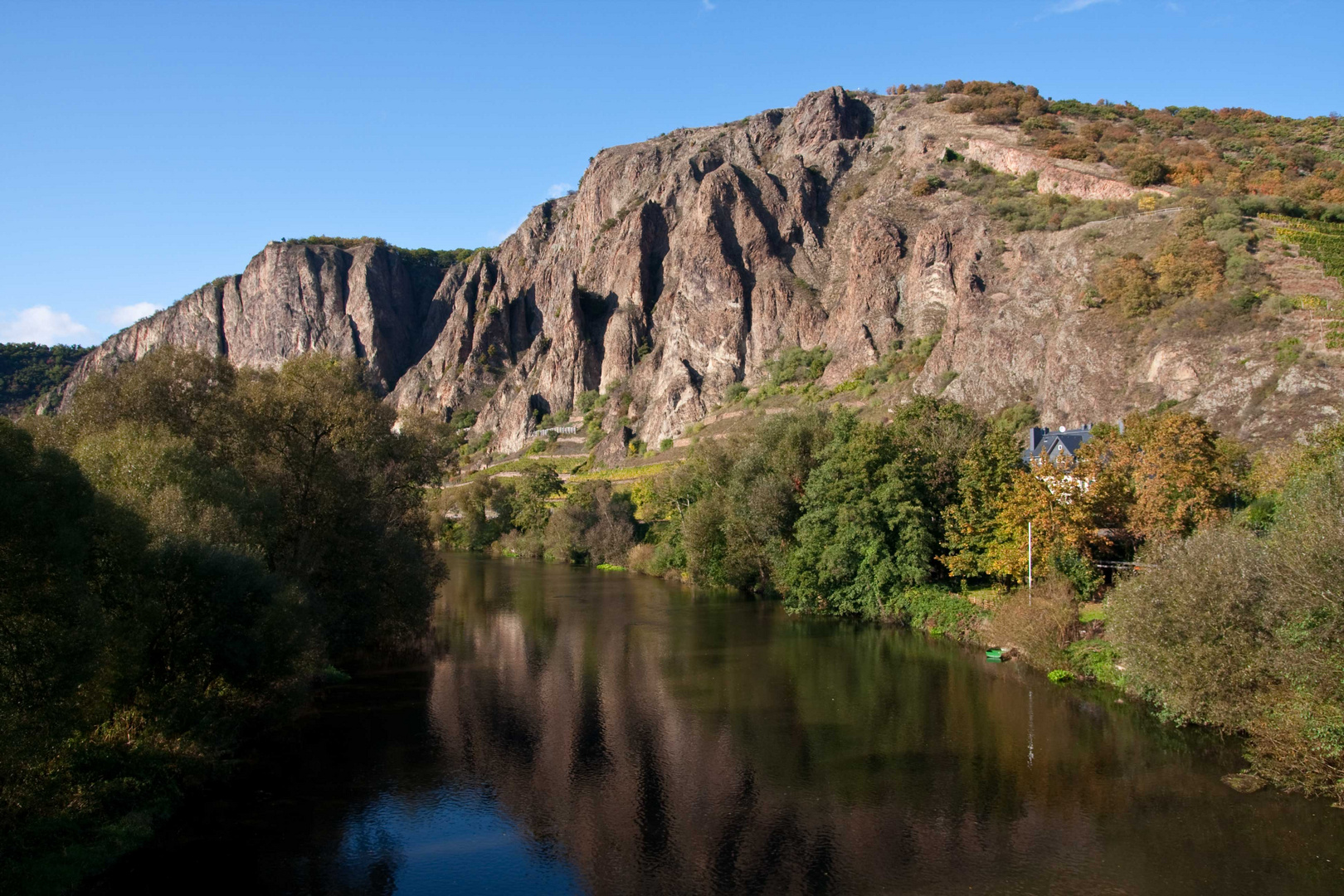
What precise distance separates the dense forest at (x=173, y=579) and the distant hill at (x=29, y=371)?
12961cm

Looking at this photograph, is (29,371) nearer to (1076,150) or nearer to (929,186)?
(929,186)

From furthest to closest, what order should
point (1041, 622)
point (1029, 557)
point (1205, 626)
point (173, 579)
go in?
point (1029, 557) → point (1041, 622) → point (1205, 626) → point (173, 579)

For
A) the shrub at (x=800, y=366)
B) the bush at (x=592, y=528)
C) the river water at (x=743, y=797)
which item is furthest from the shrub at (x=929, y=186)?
the river water at (x=743, y=797)

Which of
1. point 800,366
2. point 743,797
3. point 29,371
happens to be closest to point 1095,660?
point 743,797

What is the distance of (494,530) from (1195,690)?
7116 centimetres

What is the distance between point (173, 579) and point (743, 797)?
12.7 metres

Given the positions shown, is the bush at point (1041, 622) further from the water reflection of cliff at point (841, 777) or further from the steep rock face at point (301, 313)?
the steep rock face at point (301, 313)

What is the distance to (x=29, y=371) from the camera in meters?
151

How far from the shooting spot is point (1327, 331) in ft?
151

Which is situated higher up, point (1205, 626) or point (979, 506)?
point (979, 506)

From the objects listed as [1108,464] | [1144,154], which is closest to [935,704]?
[1108,464]

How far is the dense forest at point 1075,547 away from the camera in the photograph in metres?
16.8

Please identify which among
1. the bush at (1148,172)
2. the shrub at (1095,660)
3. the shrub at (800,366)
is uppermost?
the bush at (1148,172)

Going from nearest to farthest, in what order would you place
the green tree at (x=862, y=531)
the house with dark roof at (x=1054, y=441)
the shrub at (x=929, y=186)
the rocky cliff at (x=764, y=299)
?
the green tree at (x=862, y=531)
the house with dark roof at (x=1054, y=441)
the rocky cliff at (x=764, y=299)
the shrub at (x=929, y=186)
